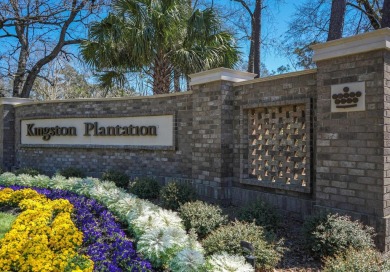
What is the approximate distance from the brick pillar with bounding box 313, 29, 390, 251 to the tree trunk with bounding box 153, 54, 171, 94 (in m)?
6.79

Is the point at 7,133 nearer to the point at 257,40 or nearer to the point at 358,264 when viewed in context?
the point at 257,40

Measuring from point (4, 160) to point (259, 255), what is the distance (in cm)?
1027

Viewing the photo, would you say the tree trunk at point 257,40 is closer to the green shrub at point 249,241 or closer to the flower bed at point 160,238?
the flower bed at point 160,238

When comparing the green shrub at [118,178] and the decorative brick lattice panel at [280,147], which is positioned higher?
the decorative brick lattice panel at [280,147]

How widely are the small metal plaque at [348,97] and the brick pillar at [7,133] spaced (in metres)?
10.3

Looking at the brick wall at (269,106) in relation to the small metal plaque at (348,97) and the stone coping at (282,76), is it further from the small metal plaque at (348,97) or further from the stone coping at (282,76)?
the small metal plaque at (348,97)

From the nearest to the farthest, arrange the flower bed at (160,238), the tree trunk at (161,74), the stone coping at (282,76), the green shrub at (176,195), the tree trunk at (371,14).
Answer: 1. the flower bed at (160,238)
2. the stone coping at (282,76)
3. the green shrub at (176,195)
4. the tree trunk at (161,74)
5. the tree trunk at (371,14)

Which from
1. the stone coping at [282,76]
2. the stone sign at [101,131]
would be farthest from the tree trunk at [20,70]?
the stone coping at [282,76]

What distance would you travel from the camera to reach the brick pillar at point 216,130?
699cm

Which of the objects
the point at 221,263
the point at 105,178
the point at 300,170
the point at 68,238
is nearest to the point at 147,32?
the point at 105,178

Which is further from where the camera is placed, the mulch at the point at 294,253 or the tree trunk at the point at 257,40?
the tree trunk at the point at 257,40

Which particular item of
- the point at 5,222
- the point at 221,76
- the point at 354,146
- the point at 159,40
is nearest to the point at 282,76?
the point at 221,76

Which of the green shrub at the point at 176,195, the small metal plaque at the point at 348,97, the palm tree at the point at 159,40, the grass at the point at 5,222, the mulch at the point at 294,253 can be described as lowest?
the mulch at the point at 294,253

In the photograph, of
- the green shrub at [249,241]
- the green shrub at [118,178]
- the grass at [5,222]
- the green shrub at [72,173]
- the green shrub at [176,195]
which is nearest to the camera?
the green shrub at [249,241]
